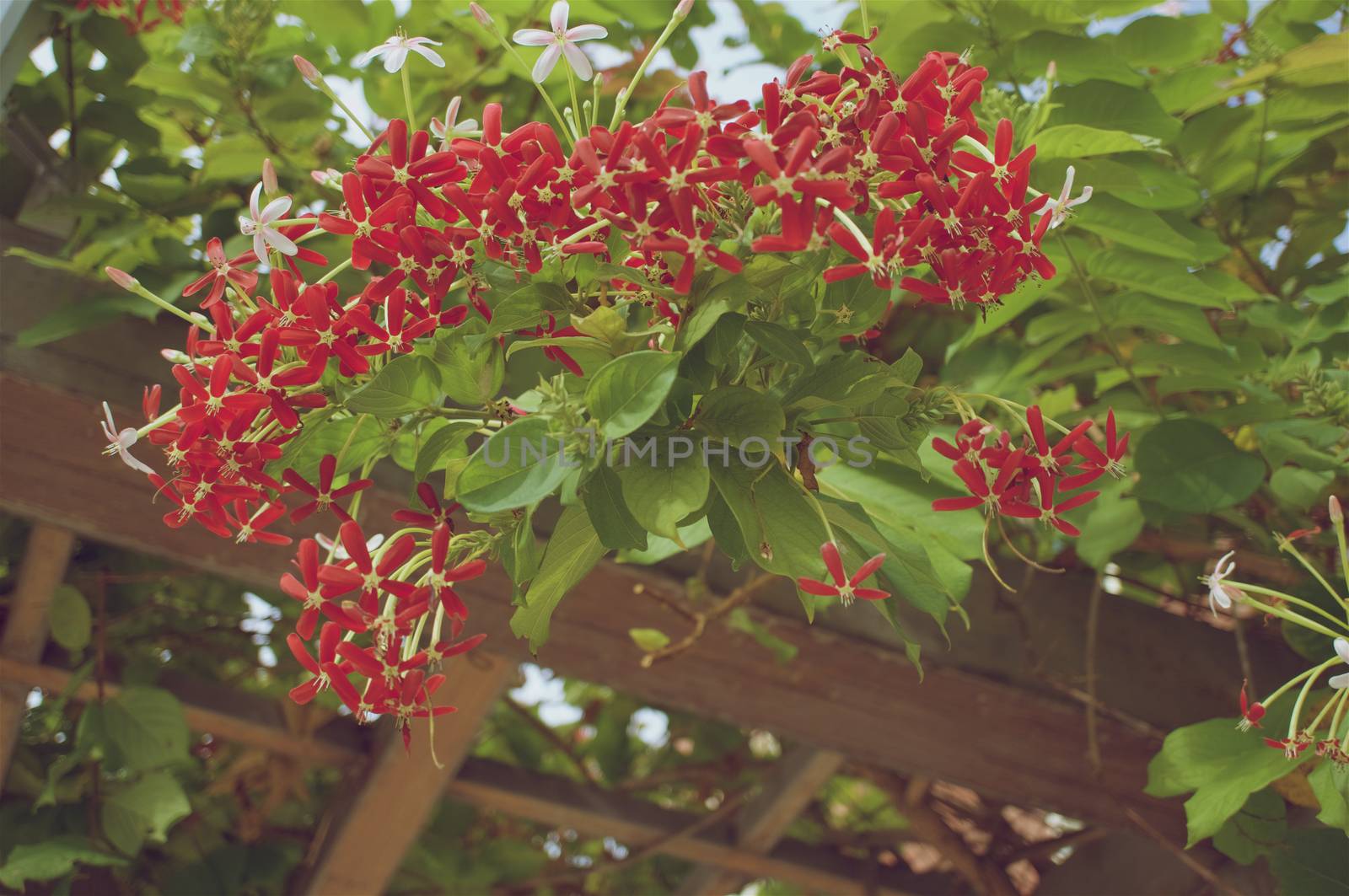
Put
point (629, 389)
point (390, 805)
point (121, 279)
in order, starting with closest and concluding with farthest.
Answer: point (629, 389) < point (121, 279) < point (390, 805)

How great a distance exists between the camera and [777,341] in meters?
0.49

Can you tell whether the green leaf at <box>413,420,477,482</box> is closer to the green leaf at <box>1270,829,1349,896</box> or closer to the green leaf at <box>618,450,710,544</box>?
the green leaf at <box>618,450,710,544</box>

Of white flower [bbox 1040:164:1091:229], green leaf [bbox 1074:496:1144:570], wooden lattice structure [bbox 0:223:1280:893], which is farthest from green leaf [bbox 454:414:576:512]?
green leaf [bbox 1074:496:1144:570]

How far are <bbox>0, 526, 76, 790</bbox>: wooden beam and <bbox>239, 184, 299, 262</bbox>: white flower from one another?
741 mm

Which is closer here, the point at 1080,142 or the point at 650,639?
the point at 1080,142

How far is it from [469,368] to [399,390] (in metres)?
0.04

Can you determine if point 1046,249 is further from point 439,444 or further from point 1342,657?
point 439,444

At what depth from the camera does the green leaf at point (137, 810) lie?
1.09 metres

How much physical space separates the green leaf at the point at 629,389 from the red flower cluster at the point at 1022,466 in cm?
14

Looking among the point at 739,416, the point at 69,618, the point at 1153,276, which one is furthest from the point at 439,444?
the point at 69,618

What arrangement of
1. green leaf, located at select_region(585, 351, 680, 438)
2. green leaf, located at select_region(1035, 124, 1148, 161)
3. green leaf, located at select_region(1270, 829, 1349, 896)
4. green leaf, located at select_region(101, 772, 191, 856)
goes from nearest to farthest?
1. green leaf, located at select_region(585, 351, 680, 438)
2. green leaf, located at select_region(1035, 124, 1148, 161)
3. green leaf, located at select_region(1270, 829, 1349, 896)
4. green leaf, located at select_region(101, 772, 191, 856)

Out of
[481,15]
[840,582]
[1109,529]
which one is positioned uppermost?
[481,15]

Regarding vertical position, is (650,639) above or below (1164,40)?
below

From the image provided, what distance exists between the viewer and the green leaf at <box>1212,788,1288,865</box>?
841 mm
